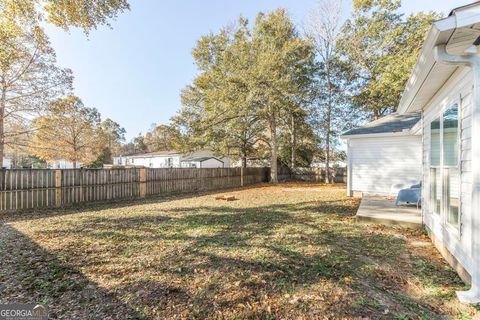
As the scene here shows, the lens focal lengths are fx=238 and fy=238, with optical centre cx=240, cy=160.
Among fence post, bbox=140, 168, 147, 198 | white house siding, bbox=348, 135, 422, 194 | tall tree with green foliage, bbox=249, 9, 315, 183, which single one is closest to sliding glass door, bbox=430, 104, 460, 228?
white house siding, bbox=348, 135, 422, 194

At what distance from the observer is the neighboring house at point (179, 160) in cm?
2542

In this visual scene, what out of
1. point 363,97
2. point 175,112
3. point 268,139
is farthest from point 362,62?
point 175,112

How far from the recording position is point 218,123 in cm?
1703

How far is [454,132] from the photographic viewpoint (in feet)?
10.7

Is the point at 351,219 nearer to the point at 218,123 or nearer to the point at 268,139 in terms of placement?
the point at 218,123

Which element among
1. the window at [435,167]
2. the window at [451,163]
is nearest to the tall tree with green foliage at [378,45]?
the window at [435,167]

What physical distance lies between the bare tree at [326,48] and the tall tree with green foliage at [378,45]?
92cm

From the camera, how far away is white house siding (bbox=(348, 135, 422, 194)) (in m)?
9.14

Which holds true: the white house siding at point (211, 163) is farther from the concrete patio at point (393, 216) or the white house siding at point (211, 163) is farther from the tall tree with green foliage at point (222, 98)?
the concrete patio at point (393, 216)

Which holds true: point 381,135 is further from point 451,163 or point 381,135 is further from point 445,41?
point 445,41

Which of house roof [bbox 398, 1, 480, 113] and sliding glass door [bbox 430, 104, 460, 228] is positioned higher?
house roof [bbox 398, 1, 480, 113]

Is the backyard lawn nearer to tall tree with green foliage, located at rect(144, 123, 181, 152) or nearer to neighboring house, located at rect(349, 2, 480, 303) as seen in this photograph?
neighboring house, located at rect(349, 2, 480, 303)

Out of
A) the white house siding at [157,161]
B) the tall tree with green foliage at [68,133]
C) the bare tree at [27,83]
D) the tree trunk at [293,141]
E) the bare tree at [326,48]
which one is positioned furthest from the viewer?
the white house siding at [157,161]

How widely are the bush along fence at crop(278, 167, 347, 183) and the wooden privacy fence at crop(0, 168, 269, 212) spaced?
9.33 meters
